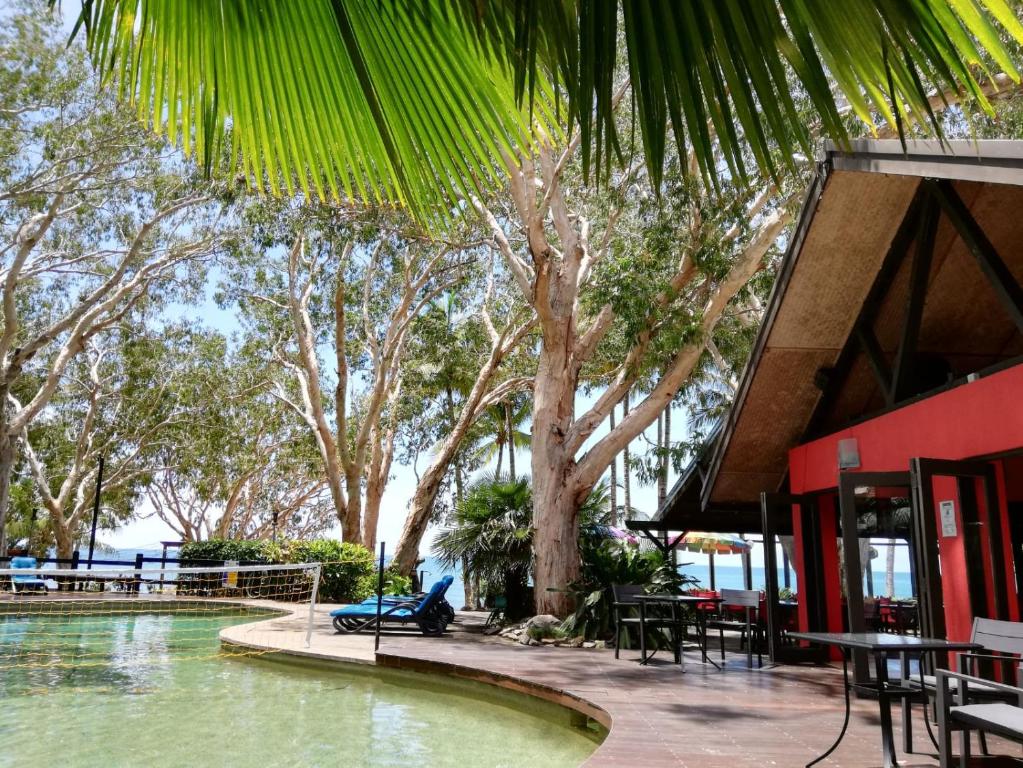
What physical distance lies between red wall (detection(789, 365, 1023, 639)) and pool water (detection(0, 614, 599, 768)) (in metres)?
3.16

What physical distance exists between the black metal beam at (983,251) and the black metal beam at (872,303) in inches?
20.0

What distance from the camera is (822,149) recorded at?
655 centimetres

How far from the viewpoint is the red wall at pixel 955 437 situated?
20.6ft

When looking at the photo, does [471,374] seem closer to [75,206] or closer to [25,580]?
[75,206]

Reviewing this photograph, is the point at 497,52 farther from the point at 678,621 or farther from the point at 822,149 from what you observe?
the point at 678,621

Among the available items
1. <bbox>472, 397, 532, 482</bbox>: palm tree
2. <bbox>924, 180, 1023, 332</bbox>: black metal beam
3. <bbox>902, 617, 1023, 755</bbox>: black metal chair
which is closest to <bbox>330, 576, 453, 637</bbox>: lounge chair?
<bbox>902, 617, 1023, 755</bbox>: black metal chair

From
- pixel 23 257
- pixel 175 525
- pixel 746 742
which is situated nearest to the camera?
pixel 746 742

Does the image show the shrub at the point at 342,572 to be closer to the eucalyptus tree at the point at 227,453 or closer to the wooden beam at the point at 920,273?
the eucalyptus tree at the point at 227,453

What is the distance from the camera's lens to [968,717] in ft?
12.3

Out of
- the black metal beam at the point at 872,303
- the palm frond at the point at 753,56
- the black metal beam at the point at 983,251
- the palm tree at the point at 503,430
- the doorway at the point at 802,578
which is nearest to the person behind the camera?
the palm frond at the point at 753,56

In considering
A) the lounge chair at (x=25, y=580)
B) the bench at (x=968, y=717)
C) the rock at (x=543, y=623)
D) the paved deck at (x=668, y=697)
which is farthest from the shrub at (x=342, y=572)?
the bench at (x=968, y=717)

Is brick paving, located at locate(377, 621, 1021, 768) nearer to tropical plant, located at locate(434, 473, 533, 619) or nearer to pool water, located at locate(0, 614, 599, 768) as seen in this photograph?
pool water, located at locate(0, 614, 599, 768)

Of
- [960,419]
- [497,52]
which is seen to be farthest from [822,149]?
[497,52]

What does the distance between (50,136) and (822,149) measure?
15057 millimetres
